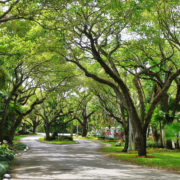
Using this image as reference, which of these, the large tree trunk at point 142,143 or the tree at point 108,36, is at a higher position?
the tree at point 108,36

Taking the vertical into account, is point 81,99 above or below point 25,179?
above

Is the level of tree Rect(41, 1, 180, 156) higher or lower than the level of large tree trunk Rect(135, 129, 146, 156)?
higher

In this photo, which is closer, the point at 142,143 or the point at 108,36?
the point at 108,36

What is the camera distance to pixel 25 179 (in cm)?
845

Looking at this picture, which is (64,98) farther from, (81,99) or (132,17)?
(132,17)

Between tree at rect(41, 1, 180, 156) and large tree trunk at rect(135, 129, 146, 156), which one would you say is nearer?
tree at rect(41, 1, 180, 156)

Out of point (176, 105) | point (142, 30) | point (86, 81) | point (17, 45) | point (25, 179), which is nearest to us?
point (25, 179)

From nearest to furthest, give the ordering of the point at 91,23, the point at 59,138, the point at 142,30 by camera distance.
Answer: the point at 91,23, the point at 142,30, the point at 59,138

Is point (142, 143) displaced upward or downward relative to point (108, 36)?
downward

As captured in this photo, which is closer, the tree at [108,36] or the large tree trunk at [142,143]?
the tree at [108,36]

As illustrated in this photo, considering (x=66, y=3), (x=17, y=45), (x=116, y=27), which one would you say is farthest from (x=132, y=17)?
(x=17, y=45)

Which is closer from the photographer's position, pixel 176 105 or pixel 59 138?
pixel 176 105

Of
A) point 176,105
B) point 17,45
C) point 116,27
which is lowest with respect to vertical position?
point 176,105

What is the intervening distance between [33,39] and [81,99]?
24.5 meters
